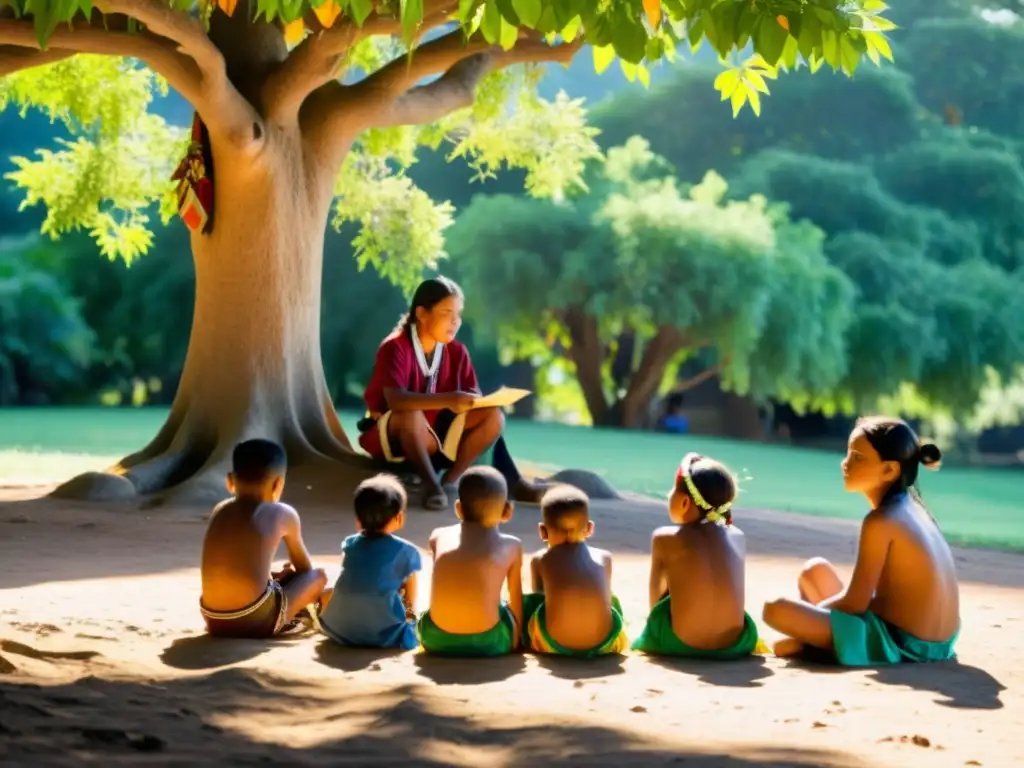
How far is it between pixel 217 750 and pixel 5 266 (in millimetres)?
28149

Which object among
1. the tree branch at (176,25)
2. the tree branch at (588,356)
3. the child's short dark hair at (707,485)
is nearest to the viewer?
the child's short dark hair at (707,485)

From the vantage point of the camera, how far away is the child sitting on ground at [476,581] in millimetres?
5141

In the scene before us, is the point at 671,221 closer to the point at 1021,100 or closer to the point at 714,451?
the point at 714,451

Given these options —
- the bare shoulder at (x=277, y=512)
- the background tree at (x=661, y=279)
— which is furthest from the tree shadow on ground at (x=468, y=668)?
the background tree at (x=661, y=279)

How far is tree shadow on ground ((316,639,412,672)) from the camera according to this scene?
196 inches

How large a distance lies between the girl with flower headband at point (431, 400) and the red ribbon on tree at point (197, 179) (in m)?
2.27

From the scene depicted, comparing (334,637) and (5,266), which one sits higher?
(5,266)

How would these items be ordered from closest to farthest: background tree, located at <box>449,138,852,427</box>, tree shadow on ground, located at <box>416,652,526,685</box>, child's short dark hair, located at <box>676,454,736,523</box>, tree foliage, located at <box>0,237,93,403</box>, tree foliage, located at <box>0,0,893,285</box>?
tree shadow on ground, located at <box>416,652,526,685</box>
tree foliage, located at <box>0,0,893,285</box>
child's short dark hair, located at <box>676,454,736,523</box>
background tree, located at <box>449,138,852,427</box>
tree foliage, located at <box>0,237,93,403</box>

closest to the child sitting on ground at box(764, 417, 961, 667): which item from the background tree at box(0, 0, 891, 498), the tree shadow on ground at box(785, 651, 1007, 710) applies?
the tree shadow on ground at box(785, 651, 1007, 710)

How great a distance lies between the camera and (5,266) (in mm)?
29922

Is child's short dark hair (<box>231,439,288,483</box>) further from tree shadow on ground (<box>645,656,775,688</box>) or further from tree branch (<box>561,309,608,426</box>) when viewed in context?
tree branch (<box>561,309,608,426</box>)

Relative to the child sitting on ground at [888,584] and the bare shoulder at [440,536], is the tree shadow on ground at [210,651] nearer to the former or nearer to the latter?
the bare shoulder at [440,536]

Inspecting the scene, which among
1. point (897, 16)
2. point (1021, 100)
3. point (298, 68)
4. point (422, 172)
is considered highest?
point (897, 16)

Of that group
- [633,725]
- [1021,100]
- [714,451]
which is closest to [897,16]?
[1021,100]
